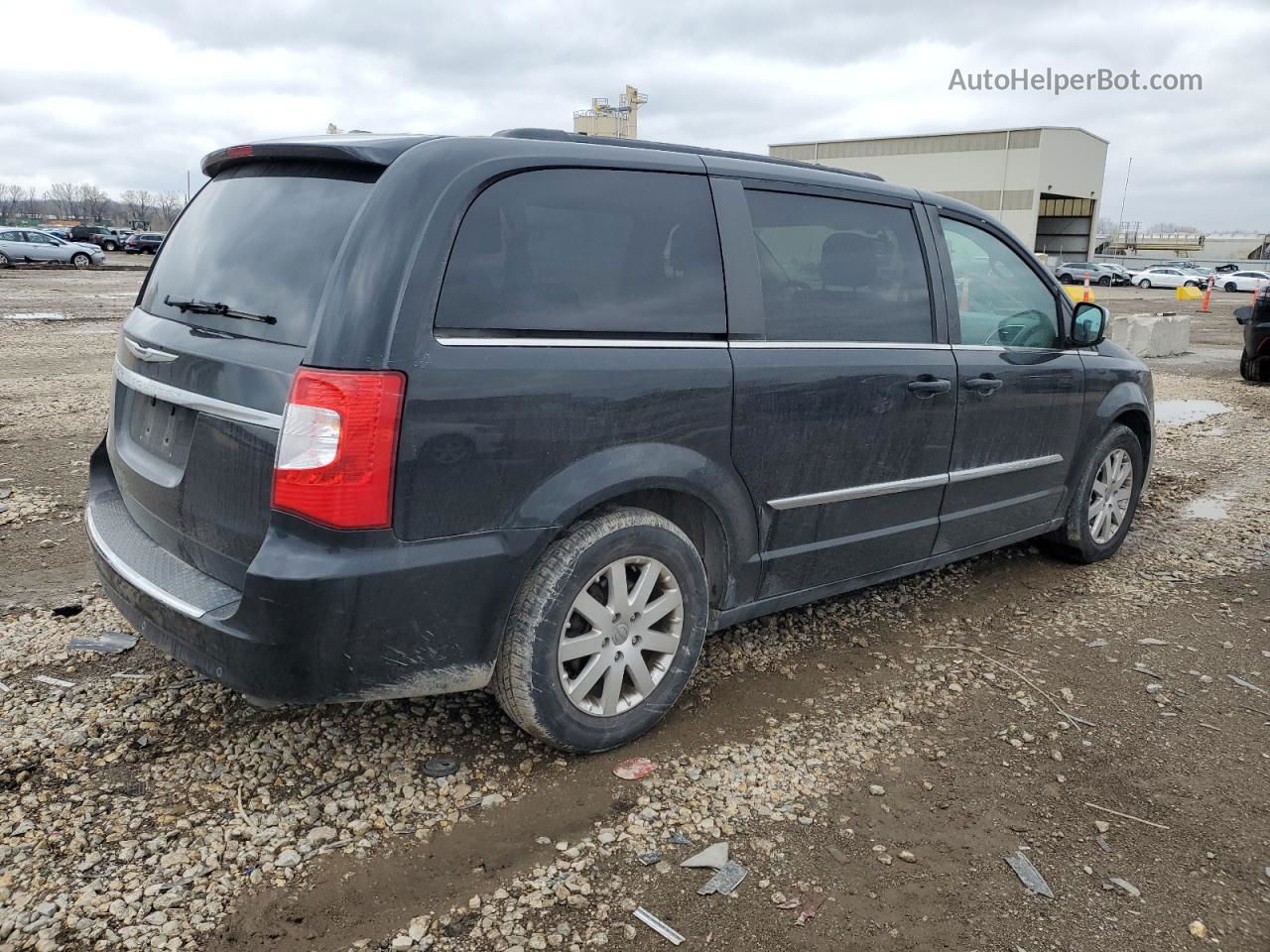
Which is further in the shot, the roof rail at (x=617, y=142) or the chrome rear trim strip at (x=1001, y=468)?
the chrome rear trim strip at (x=1001, y=468)

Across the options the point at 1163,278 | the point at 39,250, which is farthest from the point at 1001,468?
the point at 1163,278

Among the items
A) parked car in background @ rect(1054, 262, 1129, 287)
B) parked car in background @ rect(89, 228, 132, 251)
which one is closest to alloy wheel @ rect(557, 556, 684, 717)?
parked car in background @ rect(89, 228, 132, 251)

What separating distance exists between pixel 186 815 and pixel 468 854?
826mm

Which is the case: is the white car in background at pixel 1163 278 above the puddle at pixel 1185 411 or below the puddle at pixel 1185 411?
above

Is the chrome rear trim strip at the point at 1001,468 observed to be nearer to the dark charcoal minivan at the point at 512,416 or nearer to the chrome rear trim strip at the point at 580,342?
the dark charcoal minivan at the point at 512,416

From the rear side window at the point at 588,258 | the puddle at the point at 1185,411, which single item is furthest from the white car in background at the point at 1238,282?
the rear side window at the point at 588,258

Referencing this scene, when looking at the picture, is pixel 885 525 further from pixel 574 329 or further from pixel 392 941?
pixel 392 941

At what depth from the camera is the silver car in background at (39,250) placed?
33.4m

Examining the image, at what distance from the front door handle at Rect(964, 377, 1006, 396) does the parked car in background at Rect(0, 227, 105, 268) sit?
124ft

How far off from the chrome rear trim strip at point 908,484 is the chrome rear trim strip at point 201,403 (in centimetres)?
170

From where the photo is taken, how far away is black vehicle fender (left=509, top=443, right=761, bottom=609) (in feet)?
9.11

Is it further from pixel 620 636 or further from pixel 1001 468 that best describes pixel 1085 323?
pixel 620 636

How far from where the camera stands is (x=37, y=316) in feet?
56.1

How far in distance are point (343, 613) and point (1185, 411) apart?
34.8 ft
